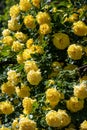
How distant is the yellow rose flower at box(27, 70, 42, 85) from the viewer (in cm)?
293

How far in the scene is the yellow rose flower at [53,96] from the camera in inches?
110

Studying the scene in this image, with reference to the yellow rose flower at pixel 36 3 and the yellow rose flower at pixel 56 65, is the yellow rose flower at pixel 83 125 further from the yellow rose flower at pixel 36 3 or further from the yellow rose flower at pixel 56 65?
the yellow rose flower at pixel 36 3

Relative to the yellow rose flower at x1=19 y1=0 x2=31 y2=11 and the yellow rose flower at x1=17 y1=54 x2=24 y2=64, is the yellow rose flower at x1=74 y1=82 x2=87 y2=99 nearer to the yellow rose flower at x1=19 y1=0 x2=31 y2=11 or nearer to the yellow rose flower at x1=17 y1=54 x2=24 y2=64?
the yellow rose flower at x1=17 y1=54 x2=24 y2=64

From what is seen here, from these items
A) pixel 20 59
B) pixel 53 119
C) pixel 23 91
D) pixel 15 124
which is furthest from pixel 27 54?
pixel 53 119

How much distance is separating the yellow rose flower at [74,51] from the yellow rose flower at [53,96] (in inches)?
11.9

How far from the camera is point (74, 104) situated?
2.81m

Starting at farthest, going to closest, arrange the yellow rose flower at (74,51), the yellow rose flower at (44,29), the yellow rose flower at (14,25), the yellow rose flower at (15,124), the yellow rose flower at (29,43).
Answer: the yellow rose flower at (14,25)
the yellow rose flower at (29,43)
the yellow rose flower at (44,29)
the yellow rose flower at (74,51)
the yellow rose flower at (15,124)

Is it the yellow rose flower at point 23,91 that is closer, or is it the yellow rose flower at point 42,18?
the yellow rose flower at point 23,91

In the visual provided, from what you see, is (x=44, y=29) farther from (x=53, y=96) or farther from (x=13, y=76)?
(x=53, y=96)

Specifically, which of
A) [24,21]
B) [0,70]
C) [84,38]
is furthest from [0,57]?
[84,38]

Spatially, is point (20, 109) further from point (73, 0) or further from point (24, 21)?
point (73, 0)

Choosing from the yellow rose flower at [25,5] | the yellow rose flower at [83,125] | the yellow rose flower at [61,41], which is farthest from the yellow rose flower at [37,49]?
the yellow rose flower at [83,125]

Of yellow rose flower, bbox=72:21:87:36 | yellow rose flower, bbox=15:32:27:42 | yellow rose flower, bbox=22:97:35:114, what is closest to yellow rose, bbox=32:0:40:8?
yellow rose flower, bbox=15:32:27:42

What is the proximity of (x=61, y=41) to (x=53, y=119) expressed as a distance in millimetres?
605
